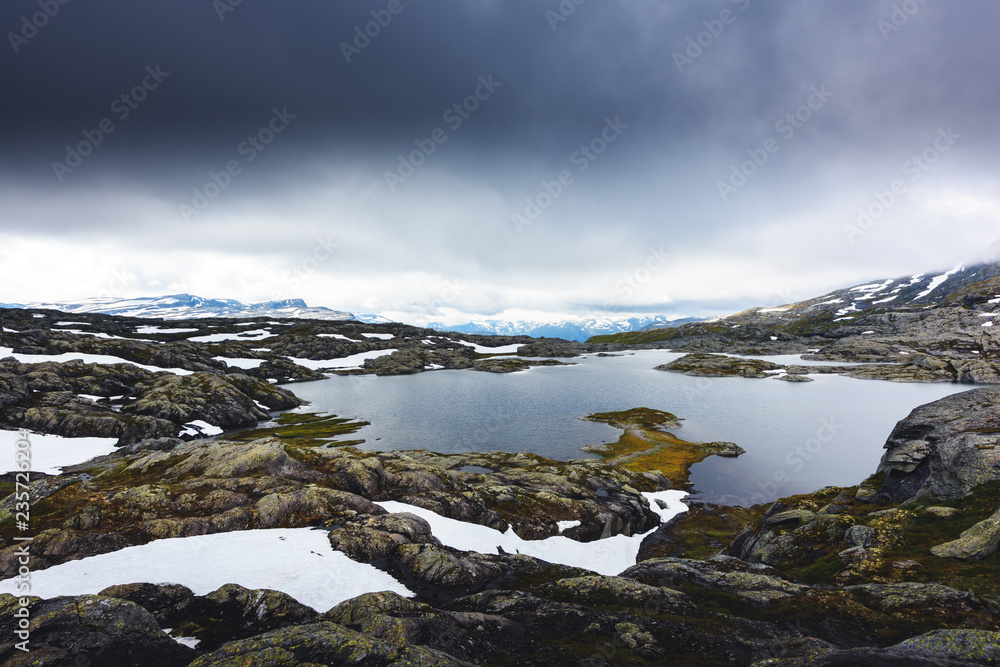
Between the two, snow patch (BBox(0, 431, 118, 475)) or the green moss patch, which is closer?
snow patch (BBox(0, 431, 118, 475))

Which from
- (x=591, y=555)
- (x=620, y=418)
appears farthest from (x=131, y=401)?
(x=620, y=418)

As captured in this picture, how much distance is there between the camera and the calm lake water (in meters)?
54.9

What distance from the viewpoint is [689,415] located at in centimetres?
9069

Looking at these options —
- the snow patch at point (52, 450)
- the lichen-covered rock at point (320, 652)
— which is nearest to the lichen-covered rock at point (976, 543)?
the lichen-covered rock at point (320, 652)

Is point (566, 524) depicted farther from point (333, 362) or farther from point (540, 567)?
point (333, 362)

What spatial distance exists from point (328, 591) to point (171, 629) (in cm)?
563

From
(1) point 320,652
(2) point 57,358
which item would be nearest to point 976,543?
(1) point 320,652

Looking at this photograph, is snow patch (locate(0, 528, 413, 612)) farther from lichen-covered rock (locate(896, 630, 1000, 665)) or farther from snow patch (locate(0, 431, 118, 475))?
snow patch (locate(0, 431, 118, 475))

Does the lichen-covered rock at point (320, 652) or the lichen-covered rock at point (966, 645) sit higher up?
the lichen-covered rock at point (966, 645)

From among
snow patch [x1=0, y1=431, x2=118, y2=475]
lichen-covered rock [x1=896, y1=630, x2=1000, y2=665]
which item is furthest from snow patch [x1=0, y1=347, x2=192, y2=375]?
lichen-covered rock [x1=896, y1=630, x2=1000, y2=665]

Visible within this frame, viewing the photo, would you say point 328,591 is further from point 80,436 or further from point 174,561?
point 80,436

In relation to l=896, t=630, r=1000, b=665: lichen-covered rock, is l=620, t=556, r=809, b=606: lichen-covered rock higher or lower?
lower

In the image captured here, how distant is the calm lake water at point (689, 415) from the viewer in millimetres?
54938

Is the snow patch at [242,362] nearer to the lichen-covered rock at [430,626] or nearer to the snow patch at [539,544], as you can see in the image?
the snow patch at [539,544]
